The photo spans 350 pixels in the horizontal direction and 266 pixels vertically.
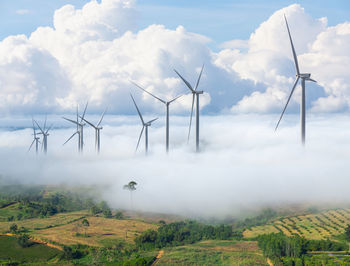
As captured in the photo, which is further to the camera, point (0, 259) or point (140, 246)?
point (140, 246)

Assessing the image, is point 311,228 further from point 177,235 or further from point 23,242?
point 23,242

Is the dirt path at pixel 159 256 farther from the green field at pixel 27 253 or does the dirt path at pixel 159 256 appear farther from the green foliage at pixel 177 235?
the green field at pixel 27 253

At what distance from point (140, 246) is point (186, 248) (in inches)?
792

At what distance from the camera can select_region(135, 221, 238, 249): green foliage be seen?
165750 mm

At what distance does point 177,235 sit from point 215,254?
3334 cm

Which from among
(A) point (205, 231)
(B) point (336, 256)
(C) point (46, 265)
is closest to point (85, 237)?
(C) point (46, 265)

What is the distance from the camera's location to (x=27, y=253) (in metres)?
155

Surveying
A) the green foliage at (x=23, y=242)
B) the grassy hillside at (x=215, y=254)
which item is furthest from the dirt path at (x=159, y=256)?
the green foliage at (x=23, y=242)

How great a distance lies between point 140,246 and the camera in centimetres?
16262

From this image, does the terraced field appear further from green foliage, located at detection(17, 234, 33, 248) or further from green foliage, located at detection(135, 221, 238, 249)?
green foliage, located at detection(17, 234, 33, 248)

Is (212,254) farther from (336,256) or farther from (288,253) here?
(336,256)

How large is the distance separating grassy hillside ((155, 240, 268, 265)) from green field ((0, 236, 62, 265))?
43.4 metres

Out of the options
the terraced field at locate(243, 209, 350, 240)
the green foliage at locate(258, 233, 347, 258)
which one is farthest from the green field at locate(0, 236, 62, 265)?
the terraced field at locate(243, 209, 350, 240)

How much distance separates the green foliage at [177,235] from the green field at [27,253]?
34.3m
